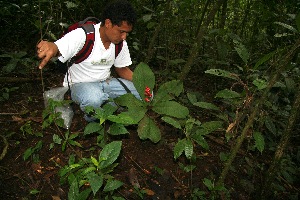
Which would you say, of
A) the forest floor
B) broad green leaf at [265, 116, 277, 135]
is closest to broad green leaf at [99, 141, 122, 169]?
the forest floor

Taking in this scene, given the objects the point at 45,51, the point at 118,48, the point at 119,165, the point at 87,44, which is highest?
the point at 45,51

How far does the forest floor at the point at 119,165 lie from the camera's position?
6.85 ft

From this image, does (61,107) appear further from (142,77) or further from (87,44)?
(142,77)

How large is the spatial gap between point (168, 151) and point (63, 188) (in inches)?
42.1

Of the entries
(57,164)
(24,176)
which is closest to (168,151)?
(57,164)

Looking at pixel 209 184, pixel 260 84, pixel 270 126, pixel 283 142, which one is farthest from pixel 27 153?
pixel 270 126

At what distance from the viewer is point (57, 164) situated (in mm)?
2230

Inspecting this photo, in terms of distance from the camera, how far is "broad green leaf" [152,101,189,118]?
237 centimetres

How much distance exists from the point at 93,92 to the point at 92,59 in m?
0.33

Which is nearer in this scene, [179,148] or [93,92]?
[179,148]

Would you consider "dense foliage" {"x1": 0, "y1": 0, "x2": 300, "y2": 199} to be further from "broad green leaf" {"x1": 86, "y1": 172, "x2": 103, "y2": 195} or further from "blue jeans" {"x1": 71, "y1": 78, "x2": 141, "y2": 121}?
"blue jeans" {"x1": 71, "y1": 78, "x2": 141, "y2": 121}

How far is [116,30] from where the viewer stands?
2.47 meters

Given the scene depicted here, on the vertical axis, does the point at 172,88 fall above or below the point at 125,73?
above

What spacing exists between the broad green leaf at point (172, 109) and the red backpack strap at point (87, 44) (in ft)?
2.81
